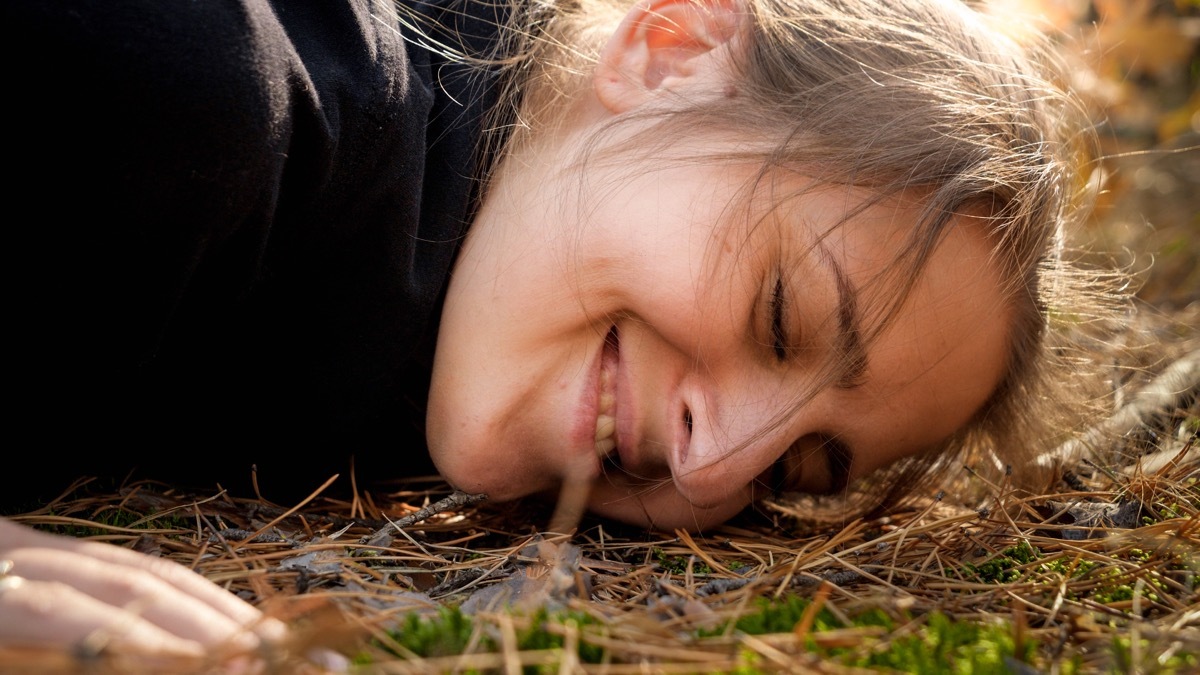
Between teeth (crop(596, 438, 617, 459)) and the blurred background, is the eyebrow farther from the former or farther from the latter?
the blurred background

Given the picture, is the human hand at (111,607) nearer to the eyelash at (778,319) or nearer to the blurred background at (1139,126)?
the eyelash at (778,319)

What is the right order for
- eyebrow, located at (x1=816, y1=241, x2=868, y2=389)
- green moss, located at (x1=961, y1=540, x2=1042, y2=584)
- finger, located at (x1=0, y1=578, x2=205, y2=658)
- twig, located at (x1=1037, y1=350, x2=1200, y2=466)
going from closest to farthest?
finger, located at (x1=0, y1=578, x2=205, y2=658) < green moss, located at (x1=961, y1=540, x2=1042, y2=584) < eyebrow, located at (x1=816, y1=241, x2=868, y2=389) < twig, located at (x1=1037, y1=350, x2=1200, y2=466)

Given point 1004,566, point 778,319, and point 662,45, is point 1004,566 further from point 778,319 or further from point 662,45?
point 662,45

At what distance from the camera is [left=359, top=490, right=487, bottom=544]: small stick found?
1534mm

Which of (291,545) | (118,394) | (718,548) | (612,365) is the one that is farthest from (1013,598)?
(118,394)

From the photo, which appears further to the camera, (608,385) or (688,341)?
(608,385)

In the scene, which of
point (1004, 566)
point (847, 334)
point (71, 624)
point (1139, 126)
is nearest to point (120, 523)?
point (71, 624)

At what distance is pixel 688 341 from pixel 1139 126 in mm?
3390

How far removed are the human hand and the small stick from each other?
0.51 metres

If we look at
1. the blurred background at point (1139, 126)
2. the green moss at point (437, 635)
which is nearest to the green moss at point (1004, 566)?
the green moss at point (437, 635)

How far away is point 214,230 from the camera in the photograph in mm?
1400

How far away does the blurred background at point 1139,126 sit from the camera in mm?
2740

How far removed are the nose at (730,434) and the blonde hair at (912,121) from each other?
0.18 ft

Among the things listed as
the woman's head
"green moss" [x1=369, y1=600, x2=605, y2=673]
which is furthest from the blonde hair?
"green moss" [x1=369, y1=600, x2=605, y2=673]
